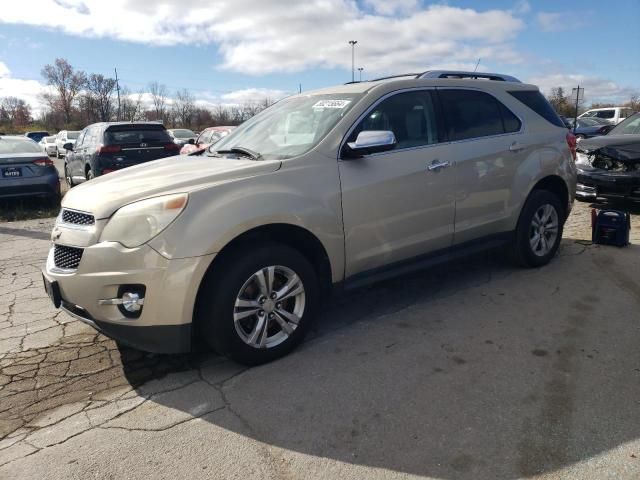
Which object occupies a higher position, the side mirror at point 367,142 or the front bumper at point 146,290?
the side mirror at point 367,142

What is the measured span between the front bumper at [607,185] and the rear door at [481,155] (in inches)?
137

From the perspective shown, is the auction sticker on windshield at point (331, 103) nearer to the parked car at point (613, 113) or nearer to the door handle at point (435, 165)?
the door handle at point (435, 165)

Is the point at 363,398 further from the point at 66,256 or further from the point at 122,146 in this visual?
the point at 122,146

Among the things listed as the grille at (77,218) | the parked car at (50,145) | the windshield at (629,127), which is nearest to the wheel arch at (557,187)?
the grille at (77,218)

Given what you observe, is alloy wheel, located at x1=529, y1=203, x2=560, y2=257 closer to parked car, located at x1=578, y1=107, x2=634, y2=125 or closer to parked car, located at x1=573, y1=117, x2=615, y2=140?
parked car, located at x1=573, y1=117, x2=615, y2=140

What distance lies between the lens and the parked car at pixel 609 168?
7324 millimetres

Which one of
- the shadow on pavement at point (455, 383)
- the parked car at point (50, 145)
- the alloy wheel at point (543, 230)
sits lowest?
the shadow on pavement at point (455, 383)

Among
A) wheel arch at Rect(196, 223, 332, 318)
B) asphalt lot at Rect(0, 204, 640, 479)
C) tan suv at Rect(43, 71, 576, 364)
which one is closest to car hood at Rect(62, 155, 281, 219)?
tan suv at Rect(43, 71, 576, 364)

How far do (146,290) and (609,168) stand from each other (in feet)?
24.3

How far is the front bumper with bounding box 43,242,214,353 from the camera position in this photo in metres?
2.87

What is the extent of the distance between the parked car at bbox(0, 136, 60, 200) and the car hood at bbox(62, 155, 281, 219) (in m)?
6.84

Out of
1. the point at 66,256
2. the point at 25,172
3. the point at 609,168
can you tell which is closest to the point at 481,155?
the point at 66,256

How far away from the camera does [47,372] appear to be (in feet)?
11.1

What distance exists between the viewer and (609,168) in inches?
303
